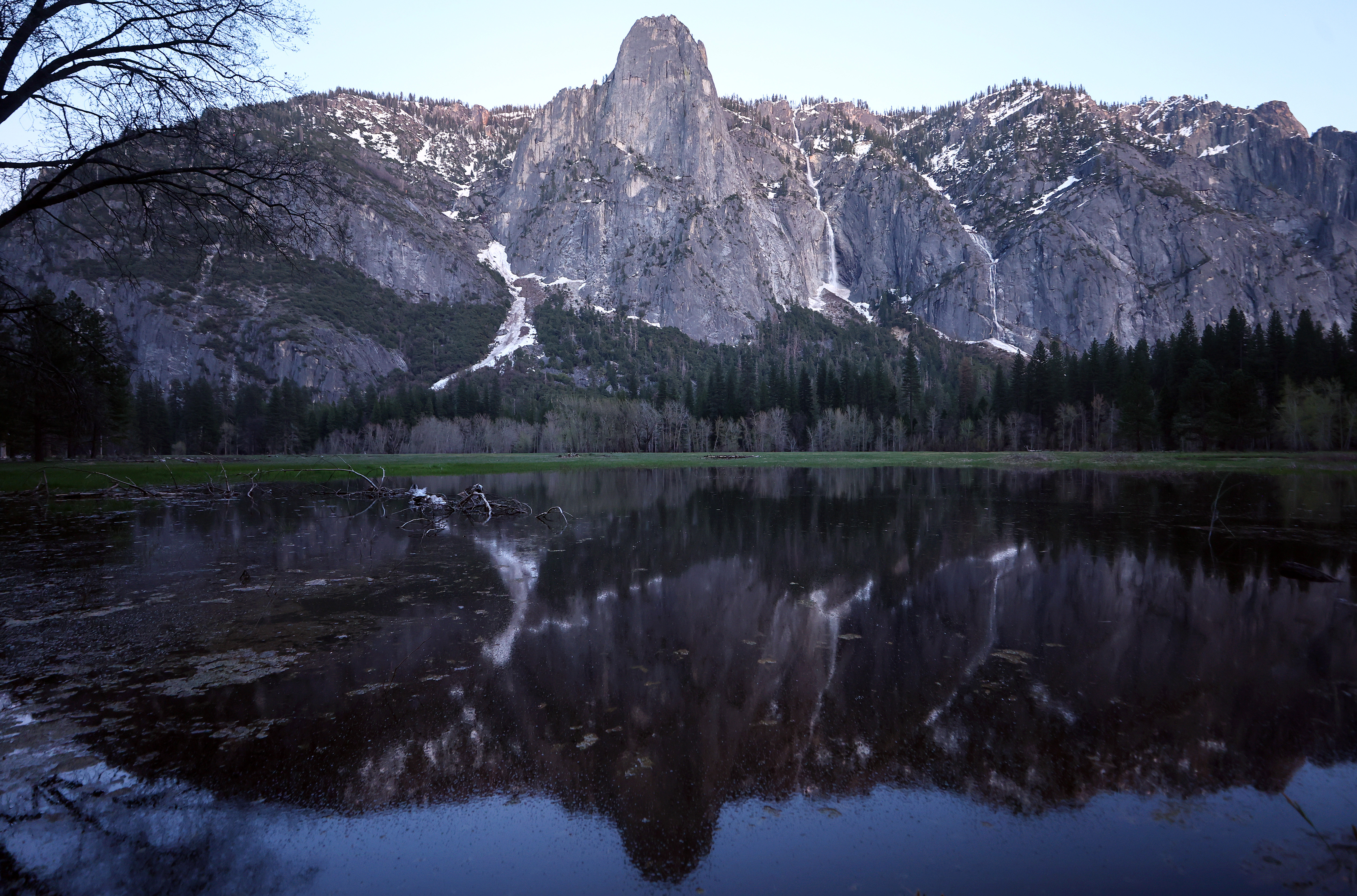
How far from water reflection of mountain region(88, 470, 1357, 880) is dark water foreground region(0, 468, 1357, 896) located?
0.04 metres

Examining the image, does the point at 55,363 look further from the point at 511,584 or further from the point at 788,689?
the point at 788,689

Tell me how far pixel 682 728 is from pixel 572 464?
227 feet

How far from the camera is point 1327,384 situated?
62.8 metres

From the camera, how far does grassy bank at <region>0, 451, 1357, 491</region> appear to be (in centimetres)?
4044

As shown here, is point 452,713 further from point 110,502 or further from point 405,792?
point 110,502

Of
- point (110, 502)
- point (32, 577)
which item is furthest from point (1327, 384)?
point (110, 502)

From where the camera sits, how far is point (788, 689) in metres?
6.95

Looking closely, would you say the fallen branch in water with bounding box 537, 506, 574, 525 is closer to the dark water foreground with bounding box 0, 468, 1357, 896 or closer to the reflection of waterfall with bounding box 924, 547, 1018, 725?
the dark water foreground with bounding box 0, 468, 1357, 896

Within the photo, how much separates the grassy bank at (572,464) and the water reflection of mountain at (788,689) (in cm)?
2401

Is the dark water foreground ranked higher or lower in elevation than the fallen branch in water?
higher

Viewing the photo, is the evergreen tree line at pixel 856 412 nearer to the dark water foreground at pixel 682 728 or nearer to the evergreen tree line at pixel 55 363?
the evergreen tree line at pixel 55 363

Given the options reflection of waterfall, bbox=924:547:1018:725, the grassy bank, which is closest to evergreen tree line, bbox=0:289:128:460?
reflection of waterfall, bbox=924:547:1018:725

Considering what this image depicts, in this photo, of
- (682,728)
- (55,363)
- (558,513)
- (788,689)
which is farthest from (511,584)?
(558,513)

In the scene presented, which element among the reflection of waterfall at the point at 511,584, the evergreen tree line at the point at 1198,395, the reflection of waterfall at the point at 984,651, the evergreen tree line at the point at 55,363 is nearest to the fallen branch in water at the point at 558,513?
the reflection of waterfall at the point at 511,584
